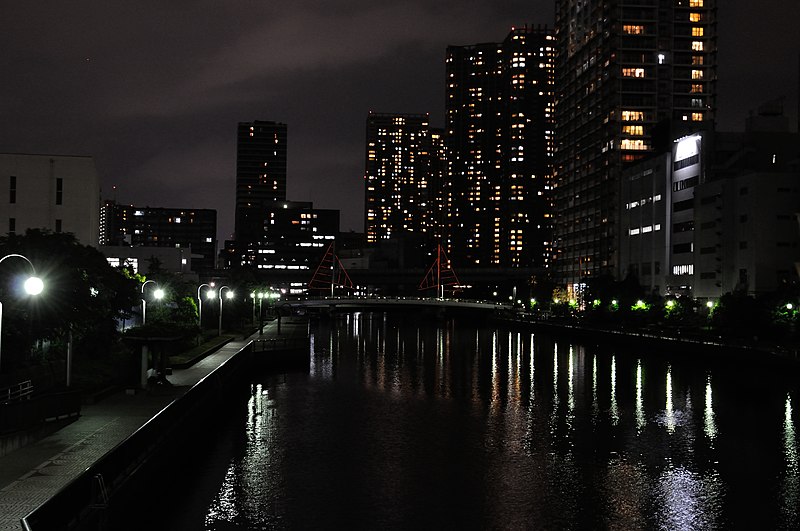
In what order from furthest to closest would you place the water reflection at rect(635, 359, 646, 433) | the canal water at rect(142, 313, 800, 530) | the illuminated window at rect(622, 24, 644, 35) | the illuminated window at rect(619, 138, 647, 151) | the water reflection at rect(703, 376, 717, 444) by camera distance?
the illuminated window at rect(622, 24, 644, 35) → the illuminated window at rect(619, 138, 647, 151) → the water reflection at rect(635, 359, 646, 433) → the water reflection at rect(703, 376, 717, 444) → the canal water at rect(142, 313, 800, 530)

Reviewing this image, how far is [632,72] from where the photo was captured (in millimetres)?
152625

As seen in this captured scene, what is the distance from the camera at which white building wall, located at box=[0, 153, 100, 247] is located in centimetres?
8625

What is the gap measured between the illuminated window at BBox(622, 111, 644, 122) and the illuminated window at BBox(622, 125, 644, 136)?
126 centimetres

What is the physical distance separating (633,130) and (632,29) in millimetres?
20503

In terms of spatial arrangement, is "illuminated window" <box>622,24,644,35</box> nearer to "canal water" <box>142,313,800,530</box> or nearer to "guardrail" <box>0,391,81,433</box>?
"canal water" <box>142,313,800,530</box>

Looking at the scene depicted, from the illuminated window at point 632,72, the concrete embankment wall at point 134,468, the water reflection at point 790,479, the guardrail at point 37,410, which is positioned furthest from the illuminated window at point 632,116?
the guardrail at point 37,410

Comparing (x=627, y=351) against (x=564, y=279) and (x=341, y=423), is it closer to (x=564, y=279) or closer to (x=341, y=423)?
(x=341, y=423)

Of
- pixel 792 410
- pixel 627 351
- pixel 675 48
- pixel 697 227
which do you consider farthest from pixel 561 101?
Answer: pixel 792 410

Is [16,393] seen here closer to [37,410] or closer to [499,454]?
[37,410]

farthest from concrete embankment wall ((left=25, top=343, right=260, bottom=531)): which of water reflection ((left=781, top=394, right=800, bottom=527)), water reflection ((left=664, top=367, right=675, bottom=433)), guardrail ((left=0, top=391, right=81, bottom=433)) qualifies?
water reflection ((left=664, top=367, right=675, bottom=433))

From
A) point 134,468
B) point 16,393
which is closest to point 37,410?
point 16,393

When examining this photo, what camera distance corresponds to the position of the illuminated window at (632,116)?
151000mm

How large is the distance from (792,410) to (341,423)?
87.4 feet

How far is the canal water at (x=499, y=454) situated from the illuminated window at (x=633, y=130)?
92616mm
